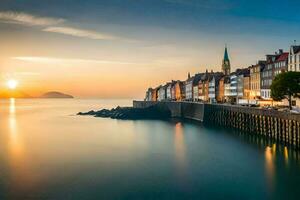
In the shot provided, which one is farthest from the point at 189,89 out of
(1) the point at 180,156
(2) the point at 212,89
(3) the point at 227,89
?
(1) the point at 180,156

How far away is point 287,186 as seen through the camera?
33.5 metres

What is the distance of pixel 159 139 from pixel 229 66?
112m

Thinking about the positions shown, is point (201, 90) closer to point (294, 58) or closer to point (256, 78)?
point (256, 78)

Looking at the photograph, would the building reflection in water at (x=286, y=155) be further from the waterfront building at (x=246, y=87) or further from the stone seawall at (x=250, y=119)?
the waterfront building at (x=246, y=87)

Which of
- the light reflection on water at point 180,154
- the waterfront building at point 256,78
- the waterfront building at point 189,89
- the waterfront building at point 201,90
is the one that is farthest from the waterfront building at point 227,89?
the light reflection on water at point 180,154

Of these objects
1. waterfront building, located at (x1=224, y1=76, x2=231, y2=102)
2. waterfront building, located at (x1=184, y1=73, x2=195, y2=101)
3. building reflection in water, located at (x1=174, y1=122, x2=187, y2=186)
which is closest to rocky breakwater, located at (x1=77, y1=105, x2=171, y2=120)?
waterfront building, located at (x1=224, y1=76, x2=231, y2=102)

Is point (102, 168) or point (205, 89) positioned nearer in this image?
point (102, 168)

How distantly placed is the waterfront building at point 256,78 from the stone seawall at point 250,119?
597 inches

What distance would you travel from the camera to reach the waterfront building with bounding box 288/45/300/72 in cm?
8021

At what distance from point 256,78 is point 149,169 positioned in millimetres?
73431

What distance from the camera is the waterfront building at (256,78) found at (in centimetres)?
10382

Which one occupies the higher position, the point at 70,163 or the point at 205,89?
the point at 205,89

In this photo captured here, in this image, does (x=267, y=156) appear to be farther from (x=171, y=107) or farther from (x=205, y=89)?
(x=205, y=89)

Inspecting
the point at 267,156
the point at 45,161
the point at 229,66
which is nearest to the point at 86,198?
the point at 45,161
